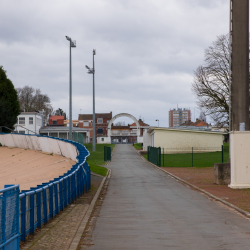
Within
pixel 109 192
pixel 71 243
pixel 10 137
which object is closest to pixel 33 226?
pixel 71 243

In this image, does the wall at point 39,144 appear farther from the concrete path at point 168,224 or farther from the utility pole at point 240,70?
the concrete path at point 168,224

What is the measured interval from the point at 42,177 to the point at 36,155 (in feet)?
35.7

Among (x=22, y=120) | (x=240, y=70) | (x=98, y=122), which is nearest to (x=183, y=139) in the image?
(x=22, y=120)

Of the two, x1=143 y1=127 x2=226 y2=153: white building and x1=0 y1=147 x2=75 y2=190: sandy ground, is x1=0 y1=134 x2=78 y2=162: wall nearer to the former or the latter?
x1=0 y1=147 x2=75 y2=190: sandy ground

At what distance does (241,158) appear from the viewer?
1798cm

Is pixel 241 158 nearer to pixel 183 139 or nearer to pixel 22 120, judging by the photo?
pixel 183 139

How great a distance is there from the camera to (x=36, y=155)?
1297 inches

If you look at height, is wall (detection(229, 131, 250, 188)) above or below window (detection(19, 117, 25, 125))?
below

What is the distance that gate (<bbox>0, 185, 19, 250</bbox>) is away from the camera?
580 cm

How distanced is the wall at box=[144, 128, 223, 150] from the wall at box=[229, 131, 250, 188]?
35563mm

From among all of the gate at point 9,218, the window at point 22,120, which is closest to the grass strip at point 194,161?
the gate at point 9,218

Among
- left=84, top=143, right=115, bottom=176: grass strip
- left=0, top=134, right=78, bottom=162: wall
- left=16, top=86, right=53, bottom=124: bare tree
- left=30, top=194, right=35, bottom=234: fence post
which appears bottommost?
left=84, top=143, right=115, bottom=176: grass strip

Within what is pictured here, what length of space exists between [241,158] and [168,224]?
9.20 m

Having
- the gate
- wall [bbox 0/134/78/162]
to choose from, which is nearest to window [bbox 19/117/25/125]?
wall [bbox 0/134/78/162]
